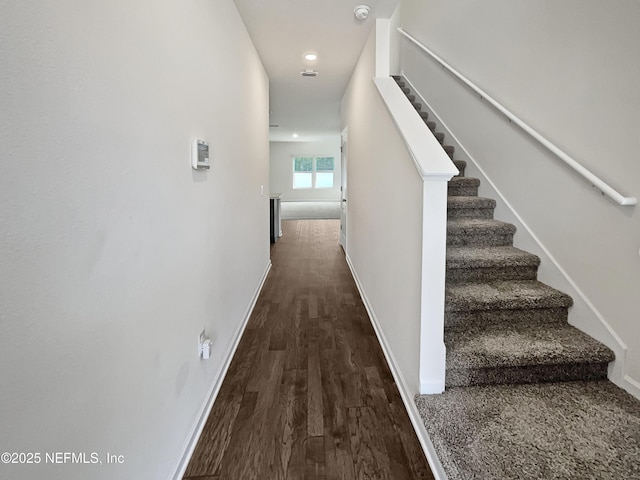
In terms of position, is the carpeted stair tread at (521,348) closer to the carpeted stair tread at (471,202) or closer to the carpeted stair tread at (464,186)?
the carpeted stair tread at (471,202)

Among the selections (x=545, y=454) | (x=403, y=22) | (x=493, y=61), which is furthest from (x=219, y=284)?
(x=403, y=22)

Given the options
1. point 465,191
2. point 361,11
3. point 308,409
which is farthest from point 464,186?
point 308,409

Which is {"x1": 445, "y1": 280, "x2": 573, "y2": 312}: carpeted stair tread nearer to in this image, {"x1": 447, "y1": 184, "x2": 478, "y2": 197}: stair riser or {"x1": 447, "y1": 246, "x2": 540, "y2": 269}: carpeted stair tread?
{"x1": 447, "y1": 246, "x2": 540, "y2": 269}: carpeted stair tread

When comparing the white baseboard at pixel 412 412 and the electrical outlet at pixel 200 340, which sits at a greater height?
the electrical outlet at pixel 200 340

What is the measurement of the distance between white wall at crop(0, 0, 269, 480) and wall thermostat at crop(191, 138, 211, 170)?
49 mm

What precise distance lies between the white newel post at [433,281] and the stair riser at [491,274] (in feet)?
2.32

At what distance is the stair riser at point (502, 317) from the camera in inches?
81.7

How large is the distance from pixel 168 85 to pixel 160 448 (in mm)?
1374

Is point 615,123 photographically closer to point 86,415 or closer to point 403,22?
point 86,415

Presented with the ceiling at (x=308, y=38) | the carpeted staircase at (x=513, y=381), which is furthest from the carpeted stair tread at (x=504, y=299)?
the ceiling at (x=308, y=38)

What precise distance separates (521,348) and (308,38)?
3.16m

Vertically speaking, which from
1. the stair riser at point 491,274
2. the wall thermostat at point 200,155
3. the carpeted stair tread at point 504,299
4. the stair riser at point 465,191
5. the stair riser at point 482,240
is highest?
the wall thermostat at point 200,155

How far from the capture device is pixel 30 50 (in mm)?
698

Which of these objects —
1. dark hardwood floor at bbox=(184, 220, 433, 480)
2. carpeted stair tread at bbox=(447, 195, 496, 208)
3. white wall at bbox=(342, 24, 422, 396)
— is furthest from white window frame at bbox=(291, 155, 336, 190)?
carpeted stair tread at bbox=(447, 195, 496, 208)
